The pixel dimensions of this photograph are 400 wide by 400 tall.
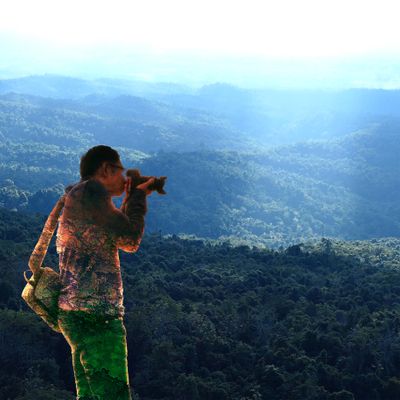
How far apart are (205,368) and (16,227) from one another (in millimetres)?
29246

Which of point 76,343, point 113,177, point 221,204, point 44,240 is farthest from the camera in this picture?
point 221,204

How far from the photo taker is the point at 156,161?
18225cm

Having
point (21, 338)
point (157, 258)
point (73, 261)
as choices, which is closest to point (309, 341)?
point (21, 338)

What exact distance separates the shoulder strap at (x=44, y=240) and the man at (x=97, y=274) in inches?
7.6

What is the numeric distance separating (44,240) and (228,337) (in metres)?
24.9

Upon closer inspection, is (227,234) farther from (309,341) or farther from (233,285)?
(309,341)

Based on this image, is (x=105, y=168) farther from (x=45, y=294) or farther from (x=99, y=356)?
(x=99, y=356)

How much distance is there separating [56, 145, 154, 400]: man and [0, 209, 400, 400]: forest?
12.9 m

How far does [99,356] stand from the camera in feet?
17.9

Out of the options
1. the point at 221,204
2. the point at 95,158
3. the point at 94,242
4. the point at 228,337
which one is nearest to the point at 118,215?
the point at 94,242

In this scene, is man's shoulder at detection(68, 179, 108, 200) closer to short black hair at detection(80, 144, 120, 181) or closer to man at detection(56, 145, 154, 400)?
man at detection(56, 145, 154, 400)

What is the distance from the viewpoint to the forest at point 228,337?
2283 cm

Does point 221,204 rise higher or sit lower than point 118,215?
lower

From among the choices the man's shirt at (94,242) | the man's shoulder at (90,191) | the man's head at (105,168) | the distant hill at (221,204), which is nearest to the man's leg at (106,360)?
the man's shirt at (94,242)
